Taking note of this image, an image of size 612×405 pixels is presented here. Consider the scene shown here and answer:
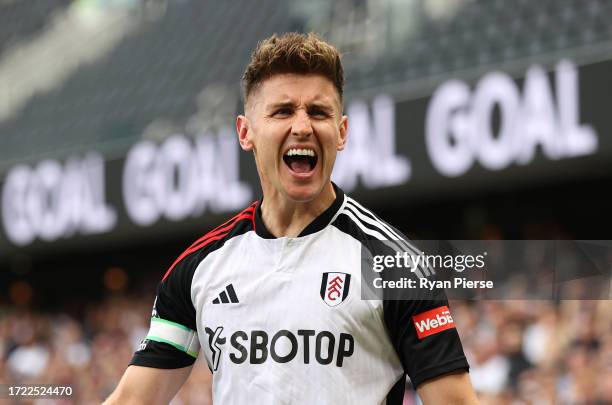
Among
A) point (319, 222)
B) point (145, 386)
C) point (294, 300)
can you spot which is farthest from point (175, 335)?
point (319, 222)

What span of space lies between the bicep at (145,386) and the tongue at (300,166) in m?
0.65

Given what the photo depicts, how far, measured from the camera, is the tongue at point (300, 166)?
276 cm

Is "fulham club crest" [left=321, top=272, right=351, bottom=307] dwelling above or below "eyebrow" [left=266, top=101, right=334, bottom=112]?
below

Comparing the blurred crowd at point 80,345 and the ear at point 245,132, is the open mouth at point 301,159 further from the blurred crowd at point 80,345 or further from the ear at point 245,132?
the blurred crowd at point 80,345

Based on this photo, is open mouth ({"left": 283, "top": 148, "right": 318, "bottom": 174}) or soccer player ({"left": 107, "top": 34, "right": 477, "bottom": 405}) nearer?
soccer player ({"left": 107, "top": 34, "right": 477, "bottom": 405})

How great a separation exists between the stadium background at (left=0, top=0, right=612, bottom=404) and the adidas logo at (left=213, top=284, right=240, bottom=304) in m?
3.14

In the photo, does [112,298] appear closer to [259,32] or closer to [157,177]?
[157,177]

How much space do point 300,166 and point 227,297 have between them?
383 millimetres

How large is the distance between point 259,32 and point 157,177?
178cm

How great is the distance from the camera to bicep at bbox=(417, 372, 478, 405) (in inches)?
97.5

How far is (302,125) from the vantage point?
8.89 feet

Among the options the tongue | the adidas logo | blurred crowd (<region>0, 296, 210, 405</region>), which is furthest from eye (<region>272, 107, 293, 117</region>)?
blurred crowd (<region>0, 296, 210, 405</region>)

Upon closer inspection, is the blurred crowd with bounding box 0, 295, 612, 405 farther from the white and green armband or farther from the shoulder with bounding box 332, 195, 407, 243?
the shoulder with bounding box 332, 195, 407, 243

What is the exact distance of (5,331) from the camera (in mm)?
12336
